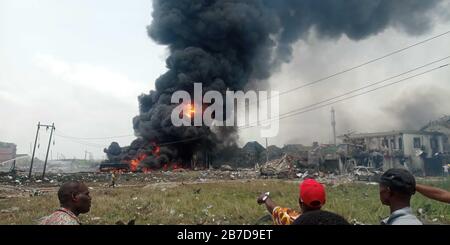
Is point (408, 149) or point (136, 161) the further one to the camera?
point (136, 161)

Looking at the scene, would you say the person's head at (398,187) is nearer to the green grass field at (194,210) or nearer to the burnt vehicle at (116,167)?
the green grass field at (194,210)

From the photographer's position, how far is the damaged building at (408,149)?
3547 cm

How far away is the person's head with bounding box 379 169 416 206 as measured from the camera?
107 inches

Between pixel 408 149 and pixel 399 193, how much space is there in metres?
39.1

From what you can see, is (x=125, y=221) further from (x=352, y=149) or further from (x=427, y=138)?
(x=427, y=138)

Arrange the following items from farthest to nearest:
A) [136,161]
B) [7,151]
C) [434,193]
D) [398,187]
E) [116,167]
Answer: [7,151]
[136,161]
[116,167]
[434,193]
[398,187]

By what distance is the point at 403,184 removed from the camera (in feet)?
8.93

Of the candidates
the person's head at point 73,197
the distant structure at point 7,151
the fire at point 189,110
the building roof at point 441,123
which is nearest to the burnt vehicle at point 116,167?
the fire at point 189,110

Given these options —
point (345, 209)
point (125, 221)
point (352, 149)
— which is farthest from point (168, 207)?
point (352, 149)

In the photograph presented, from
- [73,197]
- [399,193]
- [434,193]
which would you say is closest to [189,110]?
[73,197]

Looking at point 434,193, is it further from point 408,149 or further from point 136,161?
point 136,161

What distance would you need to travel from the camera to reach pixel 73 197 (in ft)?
9.85

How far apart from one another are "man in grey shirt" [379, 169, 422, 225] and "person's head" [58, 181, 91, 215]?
245 centimetres
